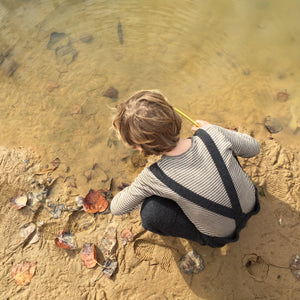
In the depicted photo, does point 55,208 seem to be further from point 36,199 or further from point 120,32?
point 120,32

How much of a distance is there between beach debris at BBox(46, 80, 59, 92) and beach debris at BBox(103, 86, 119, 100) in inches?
26.2

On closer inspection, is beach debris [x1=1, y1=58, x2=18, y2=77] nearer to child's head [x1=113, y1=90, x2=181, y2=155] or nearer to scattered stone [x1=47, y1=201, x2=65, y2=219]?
scattered stone [x1=47, y1=201, x2=65, y2=219]

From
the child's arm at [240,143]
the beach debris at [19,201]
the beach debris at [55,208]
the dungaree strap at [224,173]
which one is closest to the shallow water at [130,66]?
the beach debris at [55,208]

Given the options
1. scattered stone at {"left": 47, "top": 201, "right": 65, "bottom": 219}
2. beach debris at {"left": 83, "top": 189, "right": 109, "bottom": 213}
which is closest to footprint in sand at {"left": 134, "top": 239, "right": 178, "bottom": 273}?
beach debris at {"left": 83, "top": 189, "right": 109, "bottom": 213}

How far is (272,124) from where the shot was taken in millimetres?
2961

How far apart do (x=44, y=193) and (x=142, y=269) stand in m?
1.28

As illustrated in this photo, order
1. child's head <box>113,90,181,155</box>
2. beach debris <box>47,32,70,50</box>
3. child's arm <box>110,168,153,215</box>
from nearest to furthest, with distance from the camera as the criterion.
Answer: child's head <box>113,90,181,155</box> → child's arm <box>110,168,153,215</box> → beach debris <box>47,32,70,50</box>

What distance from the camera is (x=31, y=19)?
3795 mm

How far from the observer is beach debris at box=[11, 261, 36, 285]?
2.35 m

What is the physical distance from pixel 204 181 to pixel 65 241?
66.3 inches

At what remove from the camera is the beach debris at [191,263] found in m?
2.32

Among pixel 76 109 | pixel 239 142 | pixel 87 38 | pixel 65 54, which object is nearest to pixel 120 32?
pixel 87 38

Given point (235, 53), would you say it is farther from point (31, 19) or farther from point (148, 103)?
point (31, 19)

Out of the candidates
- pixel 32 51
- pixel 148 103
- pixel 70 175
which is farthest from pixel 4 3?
pixel 148 103
